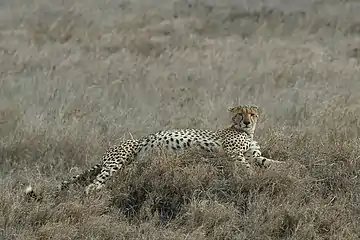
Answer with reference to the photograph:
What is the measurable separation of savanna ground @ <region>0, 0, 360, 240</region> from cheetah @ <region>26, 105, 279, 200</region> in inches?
7.2

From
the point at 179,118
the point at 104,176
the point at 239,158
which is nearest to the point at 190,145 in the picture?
the point at 239,158

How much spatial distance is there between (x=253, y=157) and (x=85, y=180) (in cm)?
144

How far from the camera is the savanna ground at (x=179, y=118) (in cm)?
480

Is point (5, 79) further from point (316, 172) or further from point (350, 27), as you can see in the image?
point (350, 27)

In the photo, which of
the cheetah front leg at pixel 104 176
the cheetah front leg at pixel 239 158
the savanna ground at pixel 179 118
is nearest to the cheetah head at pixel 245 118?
the savanna ground at pixel 179 118

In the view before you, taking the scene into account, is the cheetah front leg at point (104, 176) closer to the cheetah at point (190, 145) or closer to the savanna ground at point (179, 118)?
the cheetah at point (190, 145)

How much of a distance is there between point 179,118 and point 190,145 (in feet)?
6.70

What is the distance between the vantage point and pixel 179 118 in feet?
26.2

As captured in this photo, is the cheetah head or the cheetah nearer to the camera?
the cheetah

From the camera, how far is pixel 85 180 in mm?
5730

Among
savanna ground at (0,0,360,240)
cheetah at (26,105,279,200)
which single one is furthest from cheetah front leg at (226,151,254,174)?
savanna ground at (0,0,360,240)

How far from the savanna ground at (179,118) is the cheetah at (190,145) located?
18cm

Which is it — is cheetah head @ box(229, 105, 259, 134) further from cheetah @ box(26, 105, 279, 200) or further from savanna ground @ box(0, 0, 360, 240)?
savanna ground @ box(0, 0, 360, 240)

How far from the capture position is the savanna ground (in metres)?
4.80
